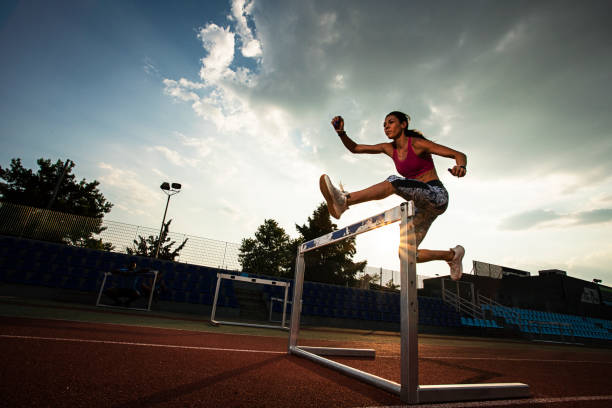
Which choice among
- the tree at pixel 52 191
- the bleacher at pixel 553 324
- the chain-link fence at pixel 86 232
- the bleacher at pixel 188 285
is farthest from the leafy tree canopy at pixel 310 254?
the tree at pixel 52 191

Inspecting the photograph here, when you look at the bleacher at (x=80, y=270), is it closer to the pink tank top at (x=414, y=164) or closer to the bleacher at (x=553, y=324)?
Answer: the pink tank top at (x=414, y=164)

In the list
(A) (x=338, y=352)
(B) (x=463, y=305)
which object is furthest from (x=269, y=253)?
(A) (x=338, y=352)

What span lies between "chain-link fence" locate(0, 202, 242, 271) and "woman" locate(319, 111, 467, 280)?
9668 millimetres

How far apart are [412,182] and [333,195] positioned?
2.03 ft

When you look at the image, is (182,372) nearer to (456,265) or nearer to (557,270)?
(456,265)

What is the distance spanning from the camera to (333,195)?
2342mm

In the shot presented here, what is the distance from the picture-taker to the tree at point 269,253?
3143cm

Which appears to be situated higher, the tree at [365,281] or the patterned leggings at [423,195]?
the tree at [365,281]

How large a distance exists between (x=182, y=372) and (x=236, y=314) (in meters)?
9.78

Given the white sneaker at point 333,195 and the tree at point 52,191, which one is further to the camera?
the tree at point 52,191

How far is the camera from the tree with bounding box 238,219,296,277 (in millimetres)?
31431

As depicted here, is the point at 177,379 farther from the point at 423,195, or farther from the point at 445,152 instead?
the point at 445,152

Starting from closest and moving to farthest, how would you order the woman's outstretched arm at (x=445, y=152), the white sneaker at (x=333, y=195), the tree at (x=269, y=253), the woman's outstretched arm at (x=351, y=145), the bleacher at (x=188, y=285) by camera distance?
the woman's outstretched arm at (x=445, y=152) < the white sneaker at (x=333, y=195) < the woman's outstretched arm at (x=351, y=145) < the bleacher at (x=188, y=285) < the tree at (x=269, y=253)

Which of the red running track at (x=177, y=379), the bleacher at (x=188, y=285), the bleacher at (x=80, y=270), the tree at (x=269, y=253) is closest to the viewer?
the red running track at (x=177, y=379)
